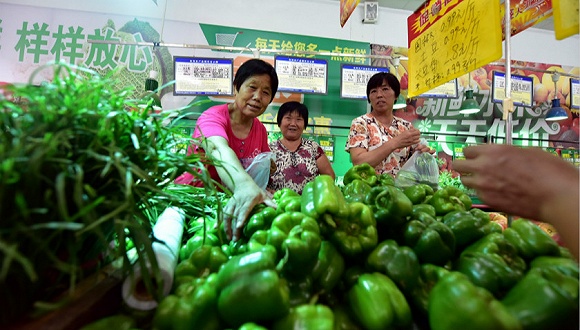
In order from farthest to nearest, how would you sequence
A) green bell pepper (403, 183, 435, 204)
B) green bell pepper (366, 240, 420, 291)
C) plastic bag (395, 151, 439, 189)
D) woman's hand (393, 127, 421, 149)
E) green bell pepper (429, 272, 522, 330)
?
1. woman's hand (393, 127, 421, 149)
2. plastic bag (395, 151, 439, 189)
3. green bell pepper (403, 183, 435, 204)
4. green bell pepper (366, 240, 420, 291)
5. green bell pepper (429, 272, 522, 330)

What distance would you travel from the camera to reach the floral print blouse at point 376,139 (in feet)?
7.88

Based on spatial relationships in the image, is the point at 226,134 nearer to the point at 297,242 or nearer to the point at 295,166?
the point at 295,166

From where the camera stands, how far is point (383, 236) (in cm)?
104

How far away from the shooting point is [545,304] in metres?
0.60

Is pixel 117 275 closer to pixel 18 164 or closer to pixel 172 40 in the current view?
pixel 18 164

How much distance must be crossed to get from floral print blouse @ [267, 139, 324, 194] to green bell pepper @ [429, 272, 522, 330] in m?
1.98

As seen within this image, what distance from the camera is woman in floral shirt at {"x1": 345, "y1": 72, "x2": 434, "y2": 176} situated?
7.79ft

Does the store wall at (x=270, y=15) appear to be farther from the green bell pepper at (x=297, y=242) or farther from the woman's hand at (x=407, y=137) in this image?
the green bell pepper at (x=297, y=242)

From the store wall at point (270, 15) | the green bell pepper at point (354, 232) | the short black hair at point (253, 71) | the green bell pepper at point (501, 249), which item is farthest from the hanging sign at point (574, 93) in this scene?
the green bell pepper at point (354, 232)

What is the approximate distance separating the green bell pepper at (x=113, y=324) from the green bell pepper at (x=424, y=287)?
0.66 metres

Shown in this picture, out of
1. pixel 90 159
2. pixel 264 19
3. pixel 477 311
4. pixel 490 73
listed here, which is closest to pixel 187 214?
pixel 90 159

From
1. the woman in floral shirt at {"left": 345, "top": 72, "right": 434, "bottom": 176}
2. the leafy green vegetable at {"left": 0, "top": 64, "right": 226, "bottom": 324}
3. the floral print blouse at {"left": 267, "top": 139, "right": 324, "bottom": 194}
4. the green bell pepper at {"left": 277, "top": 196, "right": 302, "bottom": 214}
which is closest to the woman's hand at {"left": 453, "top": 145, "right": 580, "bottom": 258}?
the green bell pepper at {"left": 277, "top": 196, "right": 302, "bottom": 214}

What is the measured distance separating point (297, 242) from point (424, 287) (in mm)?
359

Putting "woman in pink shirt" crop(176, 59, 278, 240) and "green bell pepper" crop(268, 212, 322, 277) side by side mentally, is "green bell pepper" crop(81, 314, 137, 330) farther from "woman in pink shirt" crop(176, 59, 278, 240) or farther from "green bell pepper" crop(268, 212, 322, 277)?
"woman in pink shirt" crop(176, 59, 278, 240)
